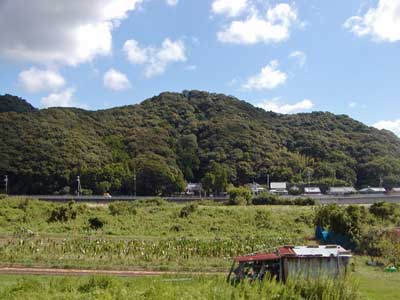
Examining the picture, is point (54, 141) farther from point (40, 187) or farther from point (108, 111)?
point (108, 111)

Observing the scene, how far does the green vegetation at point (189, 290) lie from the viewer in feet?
34.3

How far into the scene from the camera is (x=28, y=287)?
493 inches

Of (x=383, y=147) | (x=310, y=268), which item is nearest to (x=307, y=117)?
(x=383, y=147)

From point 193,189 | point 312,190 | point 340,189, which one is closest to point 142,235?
point 312,190

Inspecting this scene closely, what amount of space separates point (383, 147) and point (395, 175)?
14.1 metres

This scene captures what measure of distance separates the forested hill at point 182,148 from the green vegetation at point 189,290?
7853 centimetres

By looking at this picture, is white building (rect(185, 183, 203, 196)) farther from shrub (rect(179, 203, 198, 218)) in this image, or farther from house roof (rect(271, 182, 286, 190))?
shrub (rect(179, 203, 198, 218))

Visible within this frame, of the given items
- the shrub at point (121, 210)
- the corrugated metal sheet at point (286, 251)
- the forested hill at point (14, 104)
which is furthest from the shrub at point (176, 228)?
the forested hill at point (14, 104)

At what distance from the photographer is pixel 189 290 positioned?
1119cm

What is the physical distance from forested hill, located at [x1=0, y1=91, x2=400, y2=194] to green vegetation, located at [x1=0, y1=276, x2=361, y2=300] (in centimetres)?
7853

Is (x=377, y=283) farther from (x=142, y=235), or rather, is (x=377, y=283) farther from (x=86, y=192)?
(x=86, y=192)

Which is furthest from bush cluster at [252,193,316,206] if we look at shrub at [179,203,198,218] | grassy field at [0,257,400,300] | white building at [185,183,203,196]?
grassy field at [0,257,400,300]

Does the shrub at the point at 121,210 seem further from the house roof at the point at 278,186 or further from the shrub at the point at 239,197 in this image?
the house roof at the point at 278,186

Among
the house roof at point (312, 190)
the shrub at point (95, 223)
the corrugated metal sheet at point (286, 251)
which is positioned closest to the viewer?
the corrugated metal sheet at point (286, 251)
